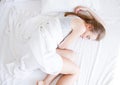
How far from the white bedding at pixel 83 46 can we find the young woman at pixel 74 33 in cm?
5

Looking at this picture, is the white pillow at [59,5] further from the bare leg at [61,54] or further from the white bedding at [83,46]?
the bare leg at [61,54]

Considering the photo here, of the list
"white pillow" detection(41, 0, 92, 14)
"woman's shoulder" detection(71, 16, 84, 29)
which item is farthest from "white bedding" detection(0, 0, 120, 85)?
"woman's shoulder" detection(71, 16, 84, 29)

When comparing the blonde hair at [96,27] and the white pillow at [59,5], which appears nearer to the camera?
the blonde hair at [96,27]

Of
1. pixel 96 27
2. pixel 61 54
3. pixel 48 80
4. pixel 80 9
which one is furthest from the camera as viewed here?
pixel 80 9

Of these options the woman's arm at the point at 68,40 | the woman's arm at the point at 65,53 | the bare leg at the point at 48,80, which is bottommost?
the bare leg at the point at 48,80

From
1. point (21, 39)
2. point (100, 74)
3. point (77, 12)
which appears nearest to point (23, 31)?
point (21, 39)

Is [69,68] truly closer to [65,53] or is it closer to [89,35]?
[65,53]

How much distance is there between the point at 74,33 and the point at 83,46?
0.11 m

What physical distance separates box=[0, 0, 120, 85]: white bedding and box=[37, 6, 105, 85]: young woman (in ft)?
0.16

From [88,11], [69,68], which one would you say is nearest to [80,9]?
[88,11]

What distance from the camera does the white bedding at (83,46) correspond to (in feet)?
4.13

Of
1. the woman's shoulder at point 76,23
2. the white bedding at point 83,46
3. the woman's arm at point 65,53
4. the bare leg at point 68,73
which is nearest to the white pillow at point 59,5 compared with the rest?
the white bedding at point 83,46

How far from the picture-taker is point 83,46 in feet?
4.92

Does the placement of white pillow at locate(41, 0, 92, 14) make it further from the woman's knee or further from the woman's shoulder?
the woman's knee
